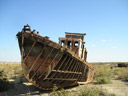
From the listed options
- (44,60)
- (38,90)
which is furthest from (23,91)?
(44,60)

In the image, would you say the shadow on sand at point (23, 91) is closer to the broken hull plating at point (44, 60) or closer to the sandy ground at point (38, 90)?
the sandy ground at point (38, 90)

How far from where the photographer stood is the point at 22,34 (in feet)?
26.6

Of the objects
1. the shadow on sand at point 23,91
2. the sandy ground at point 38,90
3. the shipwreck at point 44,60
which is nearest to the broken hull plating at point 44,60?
the shipwreck at point 44,60

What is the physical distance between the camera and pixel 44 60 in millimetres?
8531

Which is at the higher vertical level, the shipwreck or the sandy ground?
the shipwreck

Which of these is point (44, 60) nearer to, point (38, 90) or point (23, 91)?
point (38, 90)

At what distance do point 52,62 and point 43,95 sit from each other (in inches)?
85.5

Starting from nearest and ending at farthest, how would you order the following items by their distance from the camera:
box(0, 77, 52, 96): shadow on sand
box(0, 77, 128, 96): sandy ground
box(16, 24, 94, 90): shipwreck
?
box(16, 24, 94, 90): shipwreck
box(0, 77, 128, 96): sandy ground
box(0, 77, 52, 96): shadow on sand

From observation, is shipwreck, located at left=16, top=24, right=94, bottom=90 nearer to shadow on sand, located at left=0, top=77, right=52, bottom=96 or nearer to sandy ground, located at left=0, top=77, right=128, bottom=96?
shadow on sand, located at left=0, top=77, right=52, bottom=96

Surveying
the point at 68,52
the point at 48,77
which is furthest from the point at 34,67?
the point at 68,52

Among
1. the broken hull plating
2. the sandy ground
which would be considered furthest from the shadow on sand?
the broken hull plating

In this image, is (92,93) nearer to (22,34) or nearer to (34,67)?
(34,67)

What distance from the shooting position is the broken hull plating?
26.7 feet

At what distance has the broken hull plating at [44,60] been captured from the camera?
26.7ft
